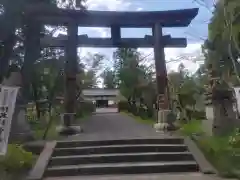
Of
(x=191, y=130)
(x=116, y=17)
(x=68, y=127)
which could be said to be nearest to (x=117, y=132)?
(x=68, y=127)

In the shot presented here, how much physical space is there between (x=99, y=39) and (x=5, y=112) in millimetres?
7339

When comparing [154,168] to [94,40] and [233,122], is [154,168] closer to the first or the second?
[233,122]

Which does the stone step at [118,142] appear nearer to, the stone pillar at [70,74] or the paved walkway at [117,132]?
the paved walkway at [117,132]

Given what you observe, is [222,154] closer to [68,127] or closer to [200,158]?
[200,158]

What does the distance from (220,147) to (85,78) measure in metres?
28.0

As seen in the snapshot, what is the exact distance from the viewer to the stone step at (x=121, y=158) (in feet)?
28.3

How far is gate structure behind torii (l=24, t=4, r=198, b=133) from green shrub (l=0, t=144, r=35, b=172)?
13.5 feet

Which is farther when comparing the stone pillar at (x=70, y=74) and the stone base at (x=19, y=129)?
the stone pillar at (x=70, y=74)

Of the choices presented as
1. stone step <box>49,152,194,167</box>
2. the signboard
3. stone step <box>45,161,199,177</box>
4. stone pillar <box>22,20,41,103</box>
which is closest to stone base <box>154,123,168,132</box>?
stone step <box>49,152,194,167</box>

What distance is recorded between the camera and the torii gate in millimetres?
12422

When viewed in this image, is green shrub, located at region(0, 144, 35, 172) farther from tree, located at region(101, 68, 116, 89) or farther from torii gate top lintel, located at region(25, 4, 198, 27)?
tree, located at region(101, 68, 116, 89)

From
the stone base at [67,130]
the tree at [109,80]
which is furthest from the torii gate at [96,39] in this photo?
the tree at [109,80]

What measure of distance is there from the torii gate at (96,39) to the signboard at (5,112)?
4197 mm

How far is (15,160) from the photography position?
732 centimetres
